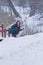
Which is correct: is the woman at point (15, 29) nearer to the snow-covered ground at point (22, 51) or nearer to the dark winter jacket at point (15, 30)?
the dark winter jacket at point (15, 30)

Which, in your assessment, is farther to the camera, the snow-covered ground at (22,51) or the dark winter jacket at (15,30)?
the dark winter jacket at (15,30)

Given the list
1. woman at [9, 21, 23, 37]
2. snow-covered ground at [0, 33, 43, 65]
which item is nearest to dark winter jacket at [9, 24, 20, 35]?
woman at [9, 21, 23, 37]

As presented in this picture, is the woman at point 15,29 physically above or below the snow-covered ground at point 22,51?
below

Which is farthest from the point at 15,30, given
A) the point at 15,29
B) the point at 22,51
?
the point at 22,51

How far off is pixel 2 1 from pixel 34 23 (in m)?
1.77

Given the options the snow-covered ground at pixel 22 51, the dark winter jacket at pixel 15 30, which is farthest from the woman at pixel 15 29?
the snow-covered ground at pixel 22 51

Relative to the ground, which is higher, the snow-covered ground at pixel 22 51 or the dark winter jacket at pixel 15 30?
the snow-covered ground at pixel 22 51

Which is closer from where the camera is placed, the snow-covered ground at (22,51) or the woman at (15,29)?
the snow-covered ground at (22,51)

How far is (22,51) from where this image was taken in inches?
74.4

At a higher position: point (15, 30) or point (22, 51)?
point (22, 51)

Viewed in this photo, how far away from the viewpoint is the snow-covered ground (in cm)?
173

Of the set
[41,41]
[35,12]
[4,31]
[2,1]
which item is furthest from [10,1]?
[41,41]

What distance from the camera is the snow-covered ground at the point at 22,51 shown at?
1.73 meters

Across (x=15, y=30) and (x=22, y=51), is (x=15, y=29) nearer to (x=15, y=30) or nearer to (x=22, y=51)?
(x=15, y=30)
